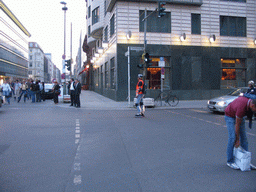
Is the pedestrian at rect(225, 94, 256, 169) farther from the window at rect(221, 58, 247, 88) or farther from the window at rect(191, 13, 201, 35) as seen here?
the window at rect(221, 58, 247, 88)

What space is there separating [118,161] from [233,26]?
22.8 meters

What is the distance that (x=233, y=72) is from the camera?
24234 mm

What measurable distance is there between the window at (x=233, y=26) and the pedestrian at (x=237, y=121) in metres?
21.1

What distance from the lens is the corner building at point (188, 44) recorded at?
71.2ft

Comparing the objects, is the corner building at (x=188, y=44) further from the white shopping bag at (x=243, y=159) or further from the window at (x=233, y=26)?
the white shopping bag at (x=243, y=159)

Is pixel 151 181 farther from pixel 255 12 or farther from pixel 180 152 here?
pixel 255 12

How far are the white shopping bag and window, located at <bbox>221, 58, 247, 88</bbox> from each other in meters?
20.3

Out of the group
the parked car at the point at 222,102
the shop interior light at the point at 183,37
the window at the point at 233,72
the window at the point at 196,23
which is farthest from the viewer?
the window at the point at 233,72

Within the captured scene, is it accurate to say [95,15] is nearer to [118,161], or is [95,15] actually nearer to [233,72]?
[233,72]

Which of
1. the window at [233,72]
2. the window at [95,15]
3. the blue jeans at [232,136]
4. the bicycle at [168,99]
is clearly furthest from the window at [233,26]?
the blue jeans at [232,136]

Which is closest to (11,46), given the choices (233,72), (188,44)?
(188,44)

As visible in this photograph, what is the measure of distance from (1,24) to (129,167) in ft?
214

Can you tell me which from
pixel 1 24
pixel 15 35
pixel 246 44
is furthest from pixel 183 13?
pixel 15 35

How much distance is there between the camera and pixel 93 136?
309 inches
